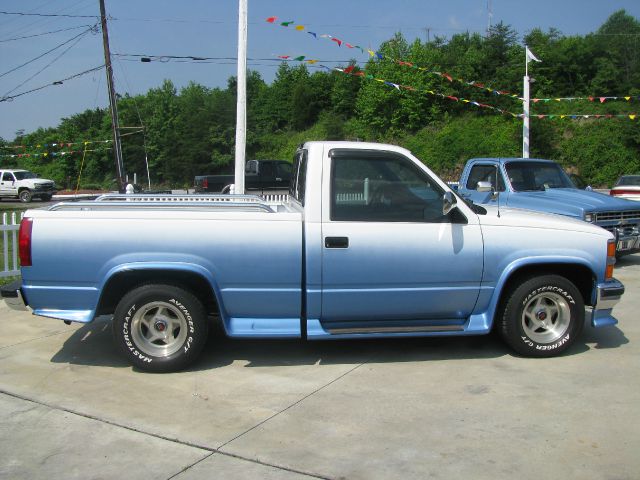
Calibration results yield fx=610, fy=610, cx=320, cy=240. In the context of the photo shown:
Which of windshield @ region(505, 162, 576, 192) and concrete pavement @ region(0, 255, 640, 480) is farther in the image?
windshield @ region(505, 162, 576, 192)

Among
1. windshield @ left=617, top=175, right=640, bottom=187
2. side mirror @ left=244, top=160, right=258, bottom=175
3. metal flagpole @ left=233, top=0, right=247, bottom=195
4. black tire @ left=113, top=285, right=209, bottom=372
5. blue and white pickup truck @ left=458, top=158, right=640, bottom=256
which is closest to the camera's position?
black tire @ left=113, top=285, right=209, bottom=372

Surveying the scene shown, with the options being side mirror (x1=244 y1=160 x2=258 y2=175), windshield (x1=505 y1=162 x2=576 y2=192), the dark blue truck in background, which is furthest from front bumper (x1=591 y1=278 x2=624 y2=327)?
the dark blue truck in background

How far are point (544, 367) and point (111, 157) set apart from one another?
234ft

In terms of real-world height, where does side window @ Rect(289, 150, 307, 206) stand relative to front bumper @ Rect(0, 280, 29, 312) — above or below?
above

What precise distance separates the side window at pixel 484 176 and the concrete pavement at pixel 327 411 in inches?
196

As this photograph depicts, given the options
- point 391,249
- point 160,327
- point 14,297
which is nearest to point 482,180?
point 391,249

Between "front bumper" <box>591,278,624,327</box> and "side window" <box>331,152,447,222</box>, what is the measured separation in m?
1.55

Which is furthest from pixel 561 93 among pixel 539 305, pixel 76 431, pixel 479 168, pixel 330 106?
pixel 76 431

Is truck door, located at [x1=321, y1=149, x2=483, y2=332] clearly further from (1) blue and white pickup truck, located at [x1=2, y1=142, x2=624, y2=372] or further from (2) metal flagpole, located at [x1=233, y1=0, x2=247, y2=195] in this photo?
(2) metal flagpole, located at [x1=233, y1=0, x2=247, y2=195]

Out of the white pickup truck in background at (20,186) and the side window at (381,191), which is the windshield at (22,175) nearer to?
the white pickup truck in background at (20,186)

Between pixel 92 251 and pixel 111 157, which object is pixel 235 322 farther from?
pixel 111 157

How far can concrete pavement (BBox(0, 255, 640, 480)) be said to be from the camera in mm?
3582

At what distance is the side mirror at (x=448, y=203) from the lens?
5.00m

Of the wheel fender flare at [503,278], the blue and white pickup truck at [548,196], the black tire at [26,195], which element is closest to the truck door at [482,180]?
the blue and white pickup truck at [548,196]
